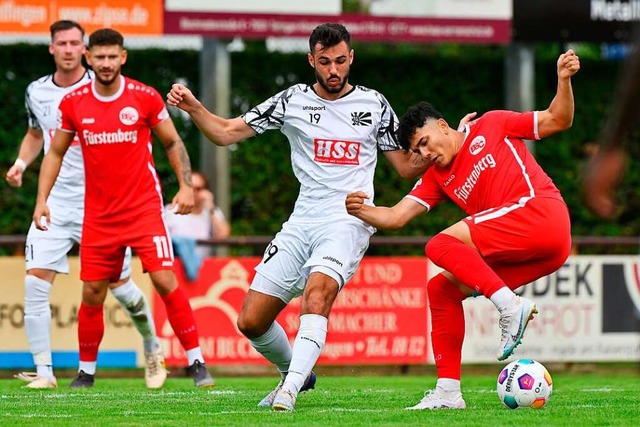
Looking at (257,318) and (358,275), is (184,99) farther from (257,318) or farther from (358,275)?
(358,275)

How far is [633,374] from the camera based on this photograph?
14766 millimetres

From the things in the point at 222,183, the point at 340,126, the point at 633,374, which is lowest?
the point at 633,374

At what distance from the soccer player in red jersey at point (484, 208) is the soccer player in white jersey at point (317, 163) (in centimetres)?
33

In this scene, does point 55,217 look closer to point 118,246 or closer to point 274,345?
point 118,246

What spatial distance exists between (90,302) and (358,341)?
166 inches

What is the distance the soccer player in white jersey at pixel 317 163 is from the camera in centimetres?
842

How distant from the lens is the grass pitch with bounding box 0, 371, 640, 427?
7.43 m

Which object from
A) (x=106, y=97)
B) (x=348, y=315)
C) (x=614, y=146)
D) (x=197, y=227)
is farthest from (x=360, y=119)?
(x=197, y=227)

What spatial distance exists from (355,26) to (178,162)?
5.51 metres

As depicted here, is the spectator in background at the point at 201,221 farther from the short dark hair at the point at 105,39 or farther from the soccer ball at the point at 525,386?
the soccer ball at the point at 525,386

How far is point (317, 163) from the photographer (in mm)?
8609

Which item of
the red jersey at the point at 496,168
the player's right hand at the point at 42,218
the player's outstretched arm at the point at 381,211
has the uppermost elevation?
the red jersey at the point at 496,168

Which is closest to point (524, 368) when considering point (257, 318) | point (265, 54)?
point (257, 318)

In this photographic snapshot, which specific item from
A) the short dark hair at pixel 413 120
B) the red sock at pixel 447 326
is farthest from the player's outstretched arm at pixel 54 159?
the red sock at pixel 447 326
